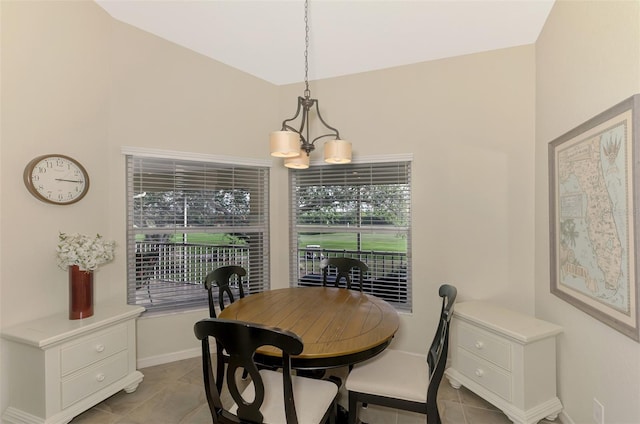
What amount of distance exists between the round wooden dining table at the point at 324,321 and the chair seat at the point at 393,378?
0.23 m

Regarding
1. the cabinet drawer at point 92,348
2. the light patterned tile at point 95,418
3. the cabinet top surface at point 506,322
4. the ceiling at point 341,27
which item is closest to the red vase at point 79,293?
the cabinet drawer at point 92,348

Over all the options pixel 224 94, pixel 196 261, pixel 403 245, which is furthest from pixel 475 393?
pixel 224 94

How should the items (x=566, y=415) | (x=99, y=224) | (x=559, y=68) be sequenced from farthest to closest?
(x=99, y=224), (x=559, y=68), (x=566, y=415)

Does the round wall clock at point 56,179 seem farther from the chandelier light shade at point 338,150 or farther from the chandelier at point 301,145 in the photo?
the chandelier light shade at point 338,150

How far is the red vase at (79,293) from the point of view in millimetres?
2105

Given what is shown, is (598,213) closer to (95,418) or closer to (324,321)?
(324,321)

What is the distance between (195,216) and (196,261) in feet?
1.53

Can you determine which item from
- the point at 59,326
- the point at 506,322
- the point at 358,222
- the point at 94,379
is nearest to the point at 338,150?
the point at 358,222

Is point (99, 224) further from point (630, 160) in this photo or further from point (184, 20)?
point (630, 160)

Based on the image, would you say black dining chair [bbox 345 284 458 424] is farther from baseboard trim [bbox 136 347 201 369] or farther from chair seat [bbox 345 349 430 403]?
baseboard trim [bbox 136 347 201 369]

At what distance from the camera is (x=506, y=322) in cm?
210

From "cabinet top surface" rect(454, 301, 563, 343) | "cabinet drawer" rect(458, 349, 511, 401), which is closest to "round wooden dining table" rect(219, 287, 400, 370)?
"cabinet top surface" rect(454, 301, 563, 343)

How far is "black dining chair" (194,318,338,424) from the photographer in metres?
1.19

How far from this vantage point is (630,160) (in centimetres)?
140
